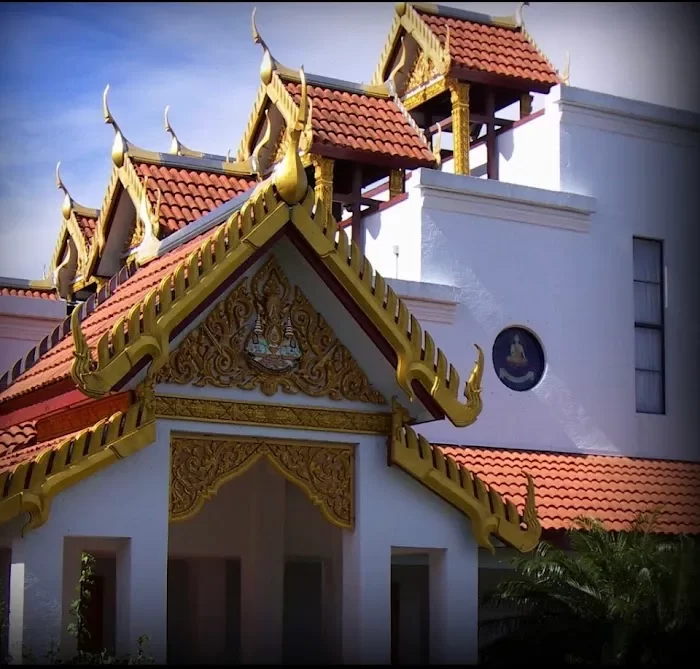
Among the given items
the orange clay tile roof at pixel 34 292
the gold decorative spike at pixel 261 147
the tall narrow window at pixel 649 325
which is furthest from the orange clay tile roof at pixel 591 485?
the orange clay tile roof at pixel 34 292

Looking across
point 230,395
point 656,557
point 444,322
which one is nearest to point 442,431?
point 444,322

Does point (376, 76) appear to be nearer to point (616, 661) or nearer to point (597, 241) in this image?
point (597, 241)

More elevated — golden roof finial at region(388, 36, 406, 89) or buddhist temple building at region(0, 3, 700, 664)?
golden roof finial at region(388, 36, 406, 89)

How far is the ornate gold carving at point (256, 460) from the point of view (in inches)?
520

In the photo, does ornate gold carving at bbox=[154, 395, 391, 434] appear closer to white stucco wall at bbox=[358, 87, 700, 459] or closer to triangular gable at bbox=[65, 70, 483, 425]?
triangular gable at bbox=[65, 70, 483, 425]

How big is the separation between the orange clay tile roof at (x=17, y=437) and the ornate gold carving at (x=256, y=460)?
5.96 ft

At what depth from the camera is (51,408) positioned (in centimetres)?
1390

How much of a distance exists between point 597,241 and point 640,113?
1895 mm

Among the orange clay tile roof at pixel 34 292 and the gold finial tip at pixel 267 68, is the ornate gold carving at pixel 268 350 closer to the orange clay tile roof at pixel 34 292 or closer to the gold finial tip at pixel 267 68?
the gold finial tip at pixel 267 68

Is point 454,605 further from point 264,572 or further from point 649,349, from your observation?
point 649,349

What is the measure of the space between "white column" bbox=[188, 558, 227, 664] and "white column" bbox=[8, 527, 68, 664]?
185 inches

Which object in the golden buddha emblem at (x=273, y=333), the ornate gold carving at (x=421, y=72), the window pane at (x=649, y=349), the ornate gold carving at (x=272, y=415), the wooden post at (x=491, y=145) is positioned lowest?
the ornate gold carving at (x=272, y=415)

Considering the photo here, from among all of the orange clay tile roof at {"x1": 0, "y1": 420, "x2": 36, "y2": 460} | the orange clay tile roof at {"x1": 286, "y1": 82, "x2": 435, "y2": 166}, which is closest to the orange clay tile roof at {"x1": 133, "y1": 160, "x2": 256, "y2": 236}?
the orange clay tile roof at {"x1": 286, "y1": 82, "x2": 435, "y2": 166}

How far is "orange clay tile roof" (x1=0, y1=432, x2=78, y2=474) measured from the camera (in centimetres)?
1339
